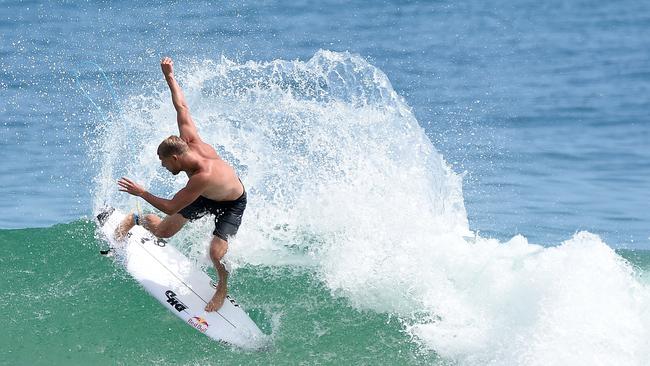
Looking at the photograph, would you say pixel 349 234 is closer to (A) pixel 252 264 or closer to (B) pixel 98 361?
(A) pixel 252 264

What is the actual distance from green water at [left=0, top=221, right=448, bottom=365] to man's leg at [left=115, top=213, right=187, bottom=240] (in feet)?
2.04

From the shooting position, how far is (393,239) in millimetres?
9070

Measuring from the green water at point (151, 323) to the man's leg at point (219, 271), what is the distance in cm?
31

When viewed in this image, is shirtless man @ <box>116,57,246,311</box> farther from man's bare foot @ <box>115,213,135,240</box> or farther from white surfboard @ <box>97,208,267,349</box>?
white surfboard @ <box>97,208,267,349</box>

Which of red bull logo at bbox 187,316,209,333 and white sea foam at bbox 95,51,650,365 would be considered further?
red bull logo at bbox 187,316,209,333

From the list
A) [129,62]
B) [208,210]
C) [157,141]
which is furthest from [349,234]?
[129,62]

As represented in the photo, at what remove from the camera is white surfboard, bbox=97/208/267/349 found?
8.19 meters

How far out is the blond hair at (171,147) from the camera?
757cm

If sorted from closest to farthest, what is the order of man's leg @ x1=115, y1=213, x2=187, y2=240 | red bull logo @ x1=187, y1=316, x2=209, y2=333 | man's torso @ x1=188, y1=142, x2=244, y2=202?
man's torso @ x1=188, y1=142, x2=244, y2=202, red bull logo @ x1=187, y1=316, x2=209, y2=333, man's leg @ x1=115, y1=213, x2=187, y2=240

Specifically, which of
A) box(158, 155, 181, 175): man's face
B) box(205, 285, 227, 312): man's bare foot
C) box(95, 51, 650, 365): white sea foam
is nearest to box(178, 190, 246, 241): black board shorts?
box(205, 285, 227, 312): man's bare foot

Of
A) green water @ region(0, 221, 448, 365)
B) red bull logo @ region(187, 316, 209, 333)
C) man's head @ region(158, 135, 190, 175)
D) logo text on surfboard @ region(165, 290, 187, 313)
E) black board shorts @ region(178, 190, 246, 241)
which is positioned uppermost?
man's head @ region(158, 135, 190, 175)

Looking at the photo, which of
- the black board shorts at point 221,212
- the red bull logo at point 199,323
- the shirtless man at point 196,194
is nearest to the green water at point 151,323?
the red bull logo at point 199,323

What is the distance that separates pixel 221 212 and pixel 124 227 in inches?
41.7

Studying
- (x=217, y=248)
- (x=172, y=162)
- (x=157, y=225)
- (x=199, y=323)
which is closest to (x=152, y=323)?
(x=199, y=323)
